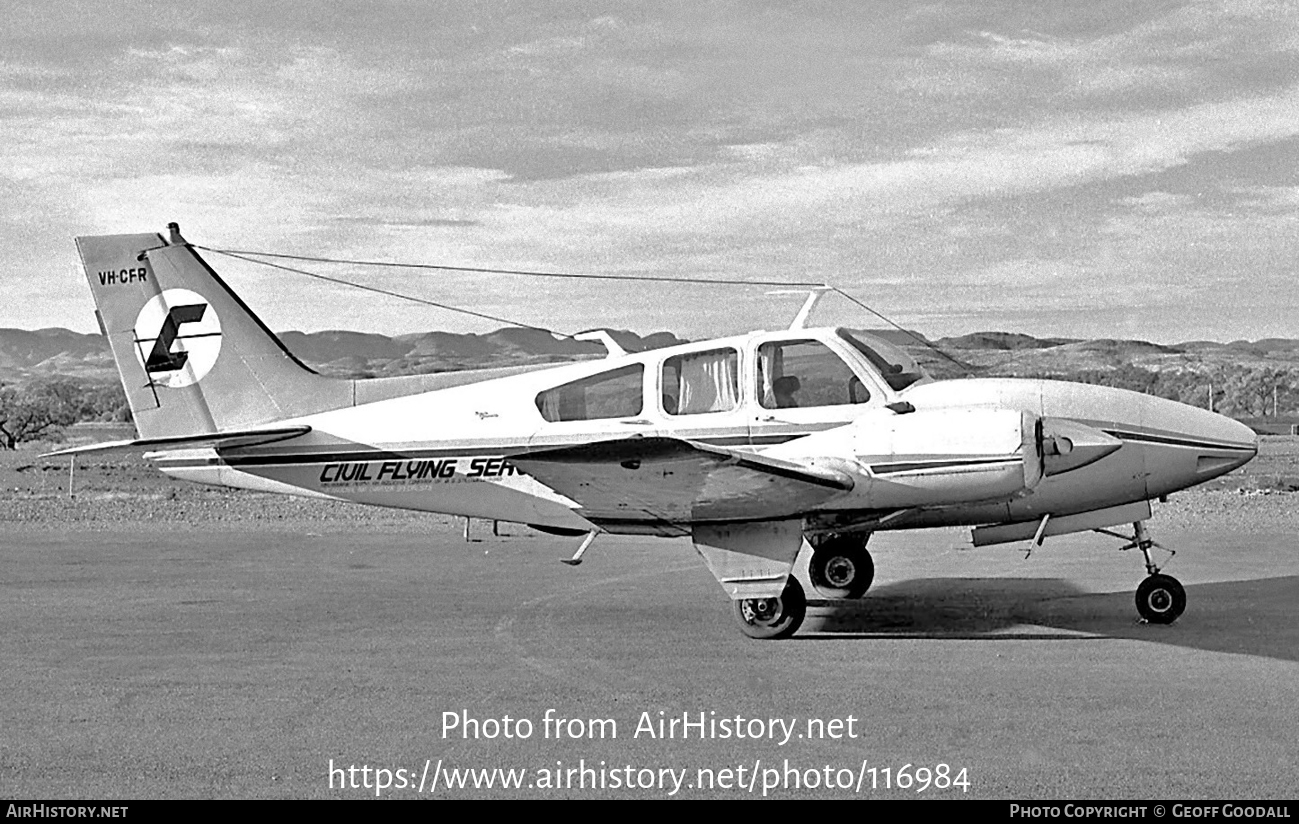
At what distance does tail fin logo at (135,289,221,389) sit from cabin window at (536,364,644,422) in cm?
410

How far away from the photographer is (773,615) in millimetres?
11062

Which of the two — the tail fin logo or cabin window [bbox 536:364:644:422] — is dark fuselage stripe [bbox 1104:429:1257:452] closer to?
cabin window [bbox 536:364:644:422]

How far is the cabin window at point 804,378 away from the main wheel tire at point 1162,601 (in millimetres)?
3061

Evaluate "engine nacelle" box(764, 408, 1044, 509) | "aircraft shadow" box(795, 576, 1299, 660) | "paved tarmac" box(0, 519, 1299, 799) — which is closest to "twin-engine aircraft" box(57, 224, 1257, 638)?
"engine nacelle" box(764, 408, 1044, 509)

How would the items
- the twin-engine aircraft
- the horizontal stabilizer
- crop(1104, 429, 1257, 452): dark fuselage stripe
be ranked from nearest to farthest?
the twin-engine aircraft
crop(1104, 429, 1257, 452): dark fuselage stripe
the horizontal stabilizer

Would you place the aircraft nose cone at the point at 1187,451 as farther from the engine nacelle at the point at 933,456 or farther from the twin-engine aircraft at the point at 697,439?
the engine nacelle at the point at 933,456

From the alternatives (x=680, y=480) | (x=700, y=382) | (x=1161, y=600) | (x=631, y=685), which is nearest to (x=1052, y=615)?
(x=1161, y=600)

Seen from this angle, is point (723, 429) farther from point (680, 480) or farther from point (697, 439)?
point (680, 480)

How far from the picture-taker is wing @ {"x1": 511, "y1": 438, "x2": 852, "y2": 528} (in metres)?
10.1

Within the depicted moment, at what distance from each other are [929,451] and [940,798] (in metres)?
4.70

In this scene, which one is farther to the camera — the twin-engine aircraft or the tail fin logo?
the tail fin logo

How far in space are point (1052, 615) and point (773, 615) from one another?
3.02 m

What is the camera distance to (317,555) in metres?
18.1
